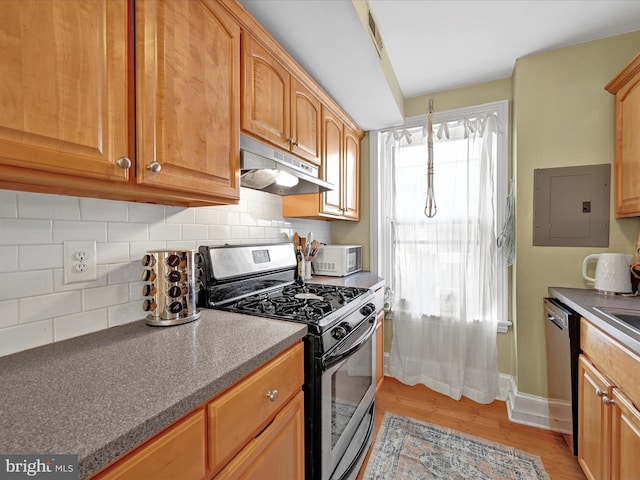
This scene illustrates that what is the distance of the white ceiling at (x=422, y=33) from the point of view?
1313 millimetres

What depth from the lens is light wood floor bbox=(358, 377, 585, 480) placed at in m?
1.62

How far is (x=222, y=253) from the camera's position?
1.42 meters

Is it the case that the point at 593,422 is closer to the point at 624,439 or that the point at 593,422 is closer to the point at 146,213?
the point at 624,439

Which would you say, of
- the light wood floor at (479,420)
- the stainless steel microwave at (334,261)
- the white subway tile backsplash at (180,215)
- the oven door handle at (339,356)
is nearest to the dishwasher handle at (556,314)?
the light wood floor at (479,420)

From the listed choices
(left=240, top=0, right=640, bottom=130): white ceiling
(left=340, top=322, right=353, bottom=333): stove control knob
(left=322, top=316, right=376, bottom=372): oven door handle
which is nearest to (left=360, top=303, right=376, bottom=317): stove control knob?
(left=322, top=316, right=376, bottom=372): oven door handle

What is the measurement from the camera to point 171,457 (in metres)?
0.59

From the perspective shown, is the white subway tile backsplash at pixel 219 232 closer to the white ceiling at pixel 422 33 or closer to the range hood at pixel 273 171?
the range hood at pixel 273 171

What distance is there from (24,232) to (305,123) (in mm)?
1346

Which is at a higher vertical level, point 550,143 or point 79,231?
point 550,143

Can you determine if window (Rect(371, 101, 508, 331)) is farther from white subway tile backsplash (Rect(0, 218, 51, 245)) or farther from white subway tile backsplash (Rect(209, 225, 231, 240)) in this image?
white subway tile backsplash (Rect(0, 218, 51, 245))

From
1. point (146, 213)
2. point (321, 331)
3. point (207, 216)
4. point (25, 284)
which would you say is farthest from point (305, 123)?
point (25, 284)

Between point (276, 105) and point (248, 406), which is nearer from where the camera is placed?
point (248, 406)

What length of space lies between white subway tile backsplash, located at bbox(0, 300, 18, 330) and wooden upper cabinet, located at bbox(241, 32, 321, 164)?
96cm

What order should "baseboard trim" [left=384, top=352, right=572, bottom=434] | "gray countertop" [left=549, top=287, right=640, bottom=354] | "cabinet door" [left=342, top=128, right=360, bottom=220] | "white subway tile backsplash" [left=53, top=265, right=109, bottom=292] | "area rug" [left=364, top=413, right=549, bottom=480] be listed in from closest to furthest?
1. "white subway tile backsplash" [left=53, top=265, right=109, bottom=292]
2. "gray countertop" [left=549, top=287, right=640, bottom=354]
3. "area rug" [left=364, top=413, right=549, bottom=480]
4. "baseboard trim" [left=384, top=352, right=572, bottom=434]
5. "cabinet door" [left=342, top=128, right=360, bottom=220]
